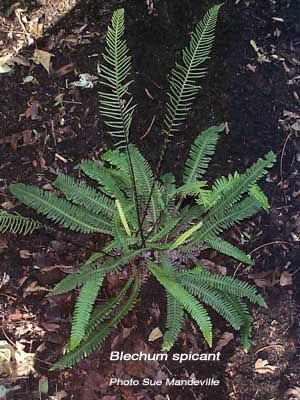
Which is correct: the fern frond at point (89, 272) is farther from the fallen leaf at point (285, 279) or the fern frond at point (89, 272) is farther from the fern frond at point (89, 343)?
the fallen leaf at point (285, 279)

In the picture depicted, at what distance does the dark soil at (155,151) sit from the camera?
3154 mm

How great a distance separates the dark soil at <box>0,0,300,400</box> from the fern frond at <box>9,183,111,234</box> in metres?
0.21

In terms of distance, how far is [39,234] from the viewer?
327 centimetres

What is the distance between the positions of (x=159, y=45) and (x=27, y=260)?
58.0 inches

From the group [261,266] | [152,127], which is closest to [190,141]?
[152,127]

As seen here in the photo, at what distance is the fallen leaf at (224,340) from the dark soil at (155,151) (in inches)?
1.1

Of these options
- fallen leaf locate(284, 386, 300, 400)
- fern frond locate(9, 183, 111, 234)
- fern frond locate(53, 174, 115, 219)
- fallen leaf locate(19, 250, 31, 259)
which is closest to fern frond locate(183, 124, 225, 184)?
fern frond locate(53, 174, 115, 219)

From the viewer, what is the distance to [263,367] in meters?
3.21

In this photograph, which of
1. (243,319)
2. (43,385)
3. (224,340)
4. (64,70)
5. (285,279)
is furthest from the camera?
(64,70)

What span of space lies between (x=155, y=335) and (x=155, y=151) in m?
1.04

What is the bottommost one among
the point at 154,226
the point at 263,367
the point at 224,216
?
the point at 263,367

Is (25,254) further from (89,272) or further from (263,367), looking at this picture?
(263,367)

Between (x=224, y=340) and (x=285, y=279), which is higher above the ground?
(x=285, y=279)

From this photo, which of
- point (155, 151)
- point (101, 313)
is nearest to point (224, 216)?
point (155, 151)
